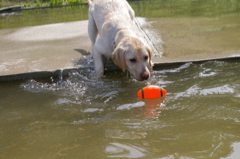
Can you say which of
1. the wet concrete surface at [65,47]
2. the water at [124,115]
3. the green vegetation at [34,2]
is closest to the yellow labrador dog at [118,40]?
the water at [124,115]

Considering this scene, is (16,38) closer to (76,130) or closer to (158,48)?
(158,48)

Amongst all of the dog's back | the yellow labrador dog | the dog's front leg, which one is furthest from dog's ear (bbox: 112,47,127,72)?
the dog's back

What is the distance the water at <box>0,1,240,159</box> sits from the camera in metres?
2.78

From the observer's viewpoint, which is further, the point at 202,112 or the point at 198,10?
the point at 198,10

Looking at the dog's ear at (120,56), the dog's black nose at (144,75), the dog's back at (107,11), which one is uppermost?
the dog's back at (107,11)

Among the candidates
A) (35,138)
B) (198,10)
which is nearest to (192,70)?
(35,138)

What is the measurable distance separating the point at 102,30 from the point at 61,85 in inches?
49.0

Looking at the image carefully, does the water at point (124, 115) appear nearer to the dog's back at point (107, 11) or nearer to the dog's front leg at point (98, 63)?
the dog's front leg at point (98, 63)

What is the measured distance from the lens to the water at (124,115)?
9.13 feet

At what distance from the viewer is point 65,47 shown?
6617mm

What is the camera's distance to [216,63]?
516 cm

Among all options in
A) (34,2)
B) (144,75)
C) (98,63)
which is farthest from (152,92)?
(34,2)

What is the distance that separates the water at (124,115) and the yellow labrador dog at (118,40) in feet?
1.00

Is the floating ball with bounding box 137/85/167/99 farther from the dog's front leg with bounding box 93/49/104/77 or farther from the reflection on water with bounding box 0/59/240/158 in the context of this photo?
the dog's front leg with bounding box 93/49/104/77
